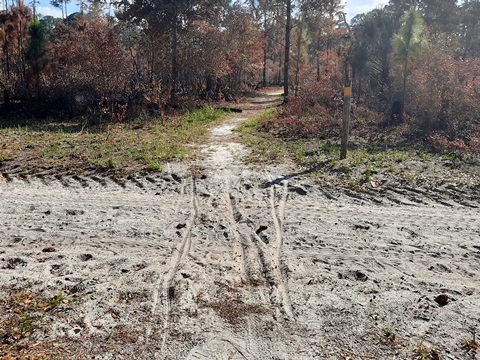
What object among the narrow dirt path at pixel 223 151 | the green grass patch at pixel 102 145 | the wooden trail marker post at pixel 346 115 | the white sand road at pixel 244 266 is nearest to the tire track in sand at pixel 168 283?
the white sand road at pixel 244 266

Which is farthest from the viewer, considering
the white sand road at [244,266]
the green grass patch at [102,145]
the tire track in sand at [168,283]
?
the green grass patch at [102,145]

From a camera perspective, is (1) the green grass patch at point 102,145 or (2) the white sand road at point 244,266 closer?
(2) the white sand road at point 244,266

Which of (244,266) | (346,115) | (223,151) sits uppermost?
(346,115)

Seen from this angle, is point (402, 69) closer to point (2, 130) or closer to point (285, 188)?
point (285, 188)

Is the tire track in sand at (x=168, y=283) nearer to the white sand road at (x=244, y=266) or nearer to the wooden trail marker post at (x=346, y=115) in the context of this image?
the white sand road at (x=244, y=266)

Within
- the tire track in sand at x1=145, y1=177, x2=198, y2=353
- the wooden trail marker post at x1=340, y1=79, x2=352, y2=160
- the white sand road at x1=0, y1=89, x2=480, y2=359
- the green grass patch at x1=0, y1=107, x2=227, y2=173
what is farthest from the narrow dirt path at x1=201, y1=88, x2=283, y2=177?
the tire track in sand at x1=145, y1=177, x2=198, y2=353

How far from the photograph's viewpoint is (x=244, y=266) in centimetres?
444

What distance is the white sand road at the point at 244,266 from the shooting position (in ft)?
10.6

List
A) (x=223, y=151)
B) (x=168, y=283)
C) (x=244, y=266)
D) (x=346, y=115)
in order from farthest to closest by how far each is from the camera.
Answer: (x=223, y=151) < (x=346, y=115) < (x=244, y=266) < (x=168, y=283)

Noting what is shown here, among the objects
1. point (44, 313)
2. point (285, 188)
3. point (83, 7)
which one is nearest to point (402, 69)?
point (285, 188)

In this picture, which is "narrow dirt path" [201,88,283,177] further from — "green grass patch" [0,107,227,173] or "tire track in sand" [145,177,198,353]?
"tire track in sand" [145,177,198,353]

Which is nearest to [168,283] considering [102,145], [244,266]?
[244,266]

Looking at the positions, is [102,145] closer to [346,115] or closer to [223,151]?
[223,151]

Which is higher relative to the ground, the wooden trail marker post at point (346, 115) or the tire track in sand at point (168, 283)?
the wooden trail marker post at point (346, 115)
